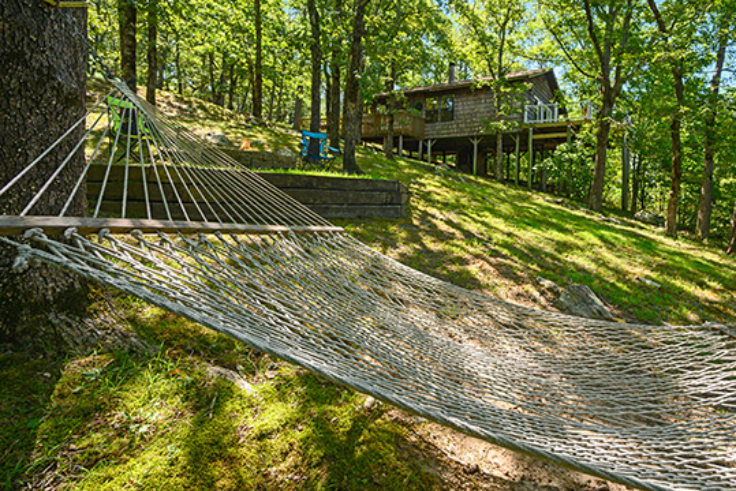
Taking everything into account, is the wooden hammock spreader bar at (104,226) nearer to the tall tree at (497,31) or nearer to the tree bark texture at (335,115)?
the tree bark texture at (335,115)

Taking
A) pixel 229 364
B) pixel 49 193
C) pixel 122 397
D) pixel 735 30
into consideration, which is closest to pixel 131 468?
pixel 122 397

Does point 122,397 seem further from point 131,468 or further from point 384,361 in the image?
point 384,361

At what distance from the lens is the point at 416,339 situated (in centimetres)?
176

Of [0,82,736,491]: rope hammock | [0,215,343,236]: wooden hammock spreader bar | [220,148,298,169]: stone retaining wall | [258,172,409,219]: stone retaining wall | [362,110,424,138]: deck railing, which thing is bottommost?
[0,82,736,491]: rope hammock

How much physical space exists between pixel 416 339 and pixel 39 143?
1804 millimetres

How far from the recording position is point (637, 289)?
3.87 m

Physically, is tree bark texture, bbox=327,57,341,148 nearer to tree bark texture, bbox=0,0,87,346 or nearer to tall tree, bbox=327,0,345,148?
tall tree, bbox=327,0,345,148

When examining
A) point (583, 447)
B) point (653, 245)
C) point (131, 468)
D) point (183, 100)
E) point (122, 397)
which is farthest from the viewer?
point (183, 100)

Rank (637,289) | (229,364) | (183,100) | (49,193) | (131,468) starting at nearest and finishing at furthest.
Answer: (131,468) → (49,193) → (229,364) → (637,289) → (183,100)

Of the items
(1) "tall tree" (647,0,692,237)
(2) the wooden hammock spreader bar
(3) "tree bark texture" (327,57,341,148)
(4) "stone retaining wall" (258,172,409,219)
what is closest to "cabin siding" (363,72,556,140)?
(3) "tree bark texture" (327,57,341,148)

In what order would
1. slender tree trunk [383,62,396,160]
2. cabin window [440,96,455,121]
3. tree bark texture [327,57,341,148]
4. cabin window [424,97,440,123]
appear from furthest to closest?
cabin window [424,97,440,123]
cabin window [440,96,455,121]
slender tree trunk [383,62,396,160]
tree bark texture [327,57,341,148]

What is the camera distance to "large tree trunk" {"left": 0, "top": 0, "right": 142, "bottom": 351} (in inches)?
59.9

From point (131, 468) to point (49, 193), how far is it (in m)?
1.18

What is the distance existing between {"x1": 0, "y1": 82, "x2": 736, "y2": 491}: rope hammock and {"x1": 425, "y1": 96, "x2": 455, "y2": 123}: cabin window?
12.7 metres
